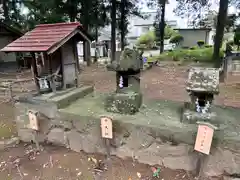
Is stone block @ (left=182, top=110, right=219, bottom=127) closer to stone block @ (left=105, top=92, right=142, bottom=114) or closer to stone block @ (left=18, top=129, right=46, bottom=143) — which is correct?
stone block @ (left=105, top=92, right=142, bottom=114)

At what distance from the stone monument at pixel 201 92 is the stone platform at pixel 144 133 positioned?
0.67 feet

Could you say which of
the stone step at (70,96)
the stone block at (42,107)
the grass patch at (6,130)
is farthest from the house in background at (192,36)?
the stone block at (42,107)

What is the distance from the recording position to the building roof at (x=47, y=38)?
12.3 feet

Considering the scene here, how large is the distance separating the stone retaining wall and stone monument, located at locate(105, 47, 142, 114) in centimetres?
41

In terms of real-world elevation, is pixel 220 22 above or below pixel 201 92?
above

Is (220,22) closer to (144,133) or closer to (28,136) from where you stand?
(144,133)

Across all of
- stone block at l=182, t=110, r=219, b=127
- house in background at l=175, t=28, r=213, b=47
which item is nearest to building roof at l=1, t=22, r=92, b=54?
stone block at l=182, t=110, r=219, b=127

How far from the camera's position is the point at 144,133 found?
3.21m

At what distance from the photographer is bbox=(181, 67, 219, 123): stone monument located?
9.70 feet

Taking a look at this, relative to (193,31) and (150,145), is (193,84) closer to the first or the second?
(150,145)

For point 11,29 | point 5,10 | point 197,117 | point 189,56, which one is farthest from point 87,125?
point 189,56

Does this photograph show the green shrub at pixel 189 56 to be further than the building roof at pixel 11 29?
Yes

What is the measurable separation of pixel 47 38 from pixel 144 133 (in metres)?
2.66

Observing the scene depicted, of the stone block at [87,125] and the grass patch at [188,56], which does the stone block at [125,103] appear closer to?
the stone block at [87,125]
